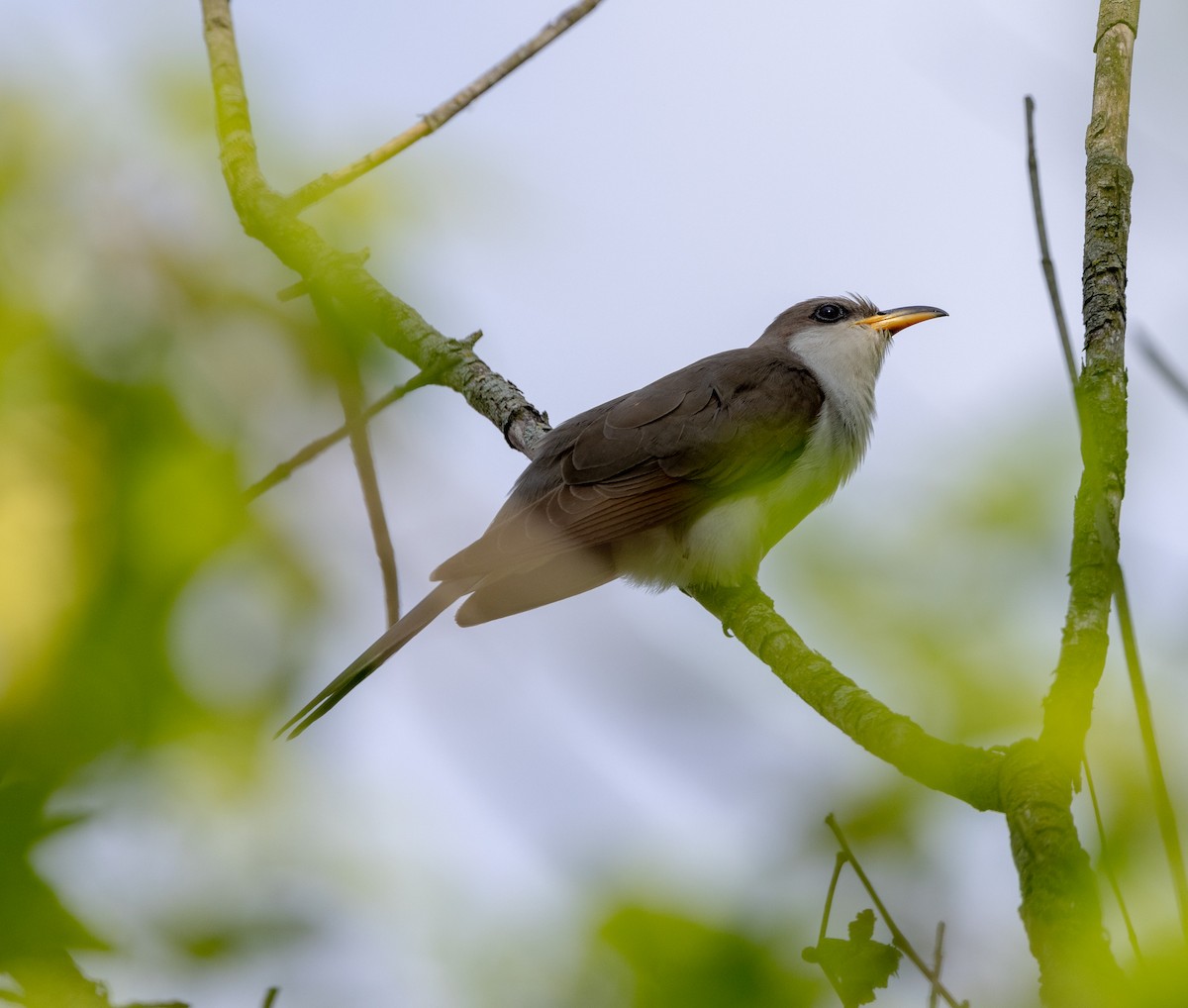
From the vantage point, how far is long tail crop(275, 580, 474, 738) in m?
3.62

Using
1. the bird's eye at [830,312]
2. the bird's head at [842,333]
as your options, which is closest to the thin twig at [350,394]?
the bird's head at [842,333]

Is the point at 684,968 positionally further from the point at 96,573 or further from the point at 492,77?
the point at 492,77

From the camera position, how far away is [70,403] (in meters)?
1.47

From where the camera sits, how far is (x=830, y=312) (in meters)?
6.86

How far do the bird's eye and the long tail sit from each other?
2.94 m

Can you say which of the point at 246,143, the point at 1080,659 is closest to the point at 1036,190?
the point at 1080,659

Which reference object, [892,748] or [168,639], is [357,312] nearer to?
[168,639]

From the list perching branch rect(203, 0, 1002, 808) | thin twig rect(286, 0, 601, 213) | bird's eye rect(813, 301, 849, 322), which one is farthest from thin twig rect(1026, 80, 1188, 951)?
bird's eye rect(813, 301, 849, 322)

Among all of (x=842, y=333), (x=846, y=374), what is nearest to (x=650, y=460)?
(x=846, y=374)

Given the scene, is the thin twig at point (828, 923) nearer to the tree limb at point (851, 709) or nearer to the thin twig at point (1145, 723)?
the thin twig at point (1145, 723)

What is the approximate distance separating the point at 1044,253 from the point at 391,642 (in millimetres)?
2526

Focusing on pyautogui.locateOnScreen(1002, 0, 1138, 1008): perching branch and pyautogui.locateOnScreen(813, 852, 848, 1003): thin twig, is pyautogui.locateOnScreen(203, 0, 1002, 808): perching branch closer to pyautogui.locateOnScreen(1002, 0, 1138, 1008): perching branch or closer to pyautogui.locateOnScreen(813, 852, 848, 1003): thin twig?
pyautogui.locateOnScreen(1002, 0, 1138, 1008): perching branch

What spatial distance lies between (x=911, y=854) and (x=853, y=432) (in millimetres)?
4383

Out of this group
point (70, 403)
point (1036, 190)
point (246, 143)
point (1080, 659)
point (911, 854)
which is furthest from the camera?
point (246, 143)
